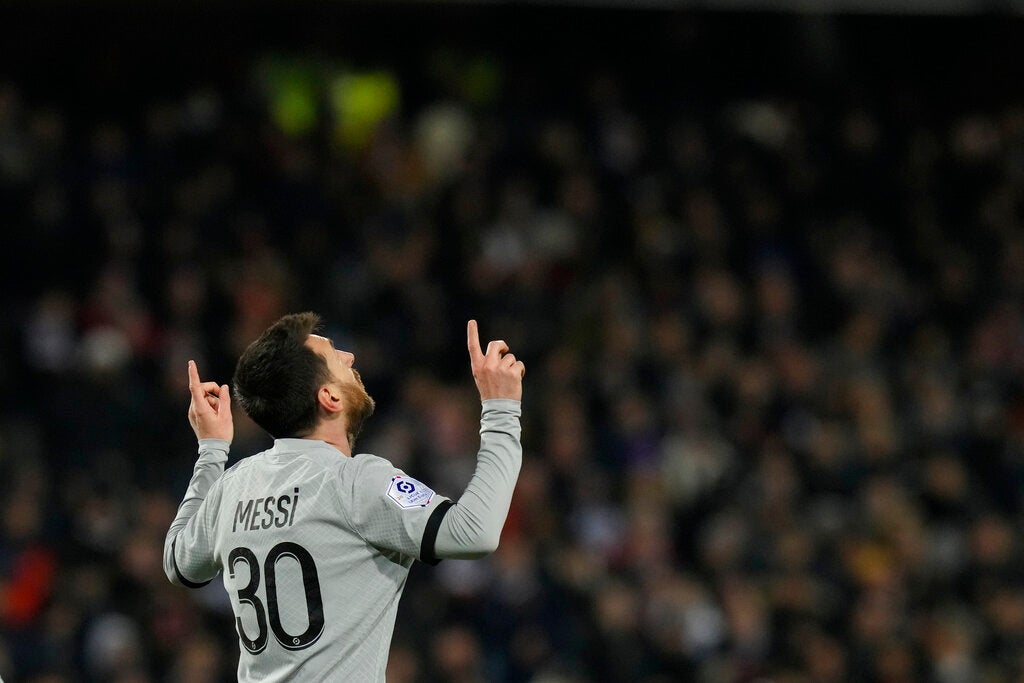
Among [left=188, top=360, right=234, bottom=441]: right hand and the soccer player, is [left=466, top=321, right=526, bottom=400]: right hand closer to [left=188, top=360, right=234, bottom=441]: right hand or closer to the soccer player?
the soccer player

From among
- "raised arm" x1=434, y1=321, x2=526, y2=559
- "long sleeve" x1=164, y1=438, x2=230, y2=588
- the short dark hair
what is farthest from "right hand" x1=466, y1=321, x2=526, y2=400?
"long sleeve" x1=164, y1=438, x2=230, y2=588

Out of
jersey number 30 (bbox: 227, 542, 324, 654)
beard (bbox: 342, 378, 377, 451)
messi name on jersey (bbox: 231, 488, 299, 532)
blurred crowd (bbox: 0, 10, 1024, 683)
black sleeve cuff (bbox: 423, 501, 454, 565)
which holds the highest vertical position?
blurred crowd (bbox: 0, 10, 1024, 683)

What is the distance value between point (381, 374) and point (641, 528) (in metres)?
2.19

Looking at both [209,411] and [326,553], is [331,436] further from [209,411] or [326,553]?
[209,411]

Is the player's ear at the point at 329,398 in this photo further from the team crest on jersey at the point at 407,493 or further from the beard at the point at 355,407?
the team crest on jersey at the point at 407,493

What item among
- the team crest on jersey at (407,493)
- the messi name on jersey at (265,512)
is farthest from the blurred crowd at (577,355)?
the team crest on jersey at (407,493)

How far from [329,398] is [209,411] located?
619 millimetres

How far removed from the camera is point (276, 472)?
359 centimetres

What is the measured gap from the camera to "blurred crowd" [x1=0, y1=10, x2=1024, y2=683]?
9523 mm

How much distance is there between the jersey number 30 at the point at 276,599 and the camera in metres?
3.48

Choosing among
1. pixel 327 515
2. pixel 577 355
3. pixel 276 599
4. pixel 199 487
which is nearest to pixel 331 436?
pixel 327 515

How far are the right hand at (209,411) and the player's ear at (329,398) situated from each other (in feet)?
1.80

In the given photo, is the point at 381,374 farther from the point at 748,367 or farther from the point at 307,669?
the point at 307,669

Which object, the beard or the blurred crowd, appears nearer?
the beard
